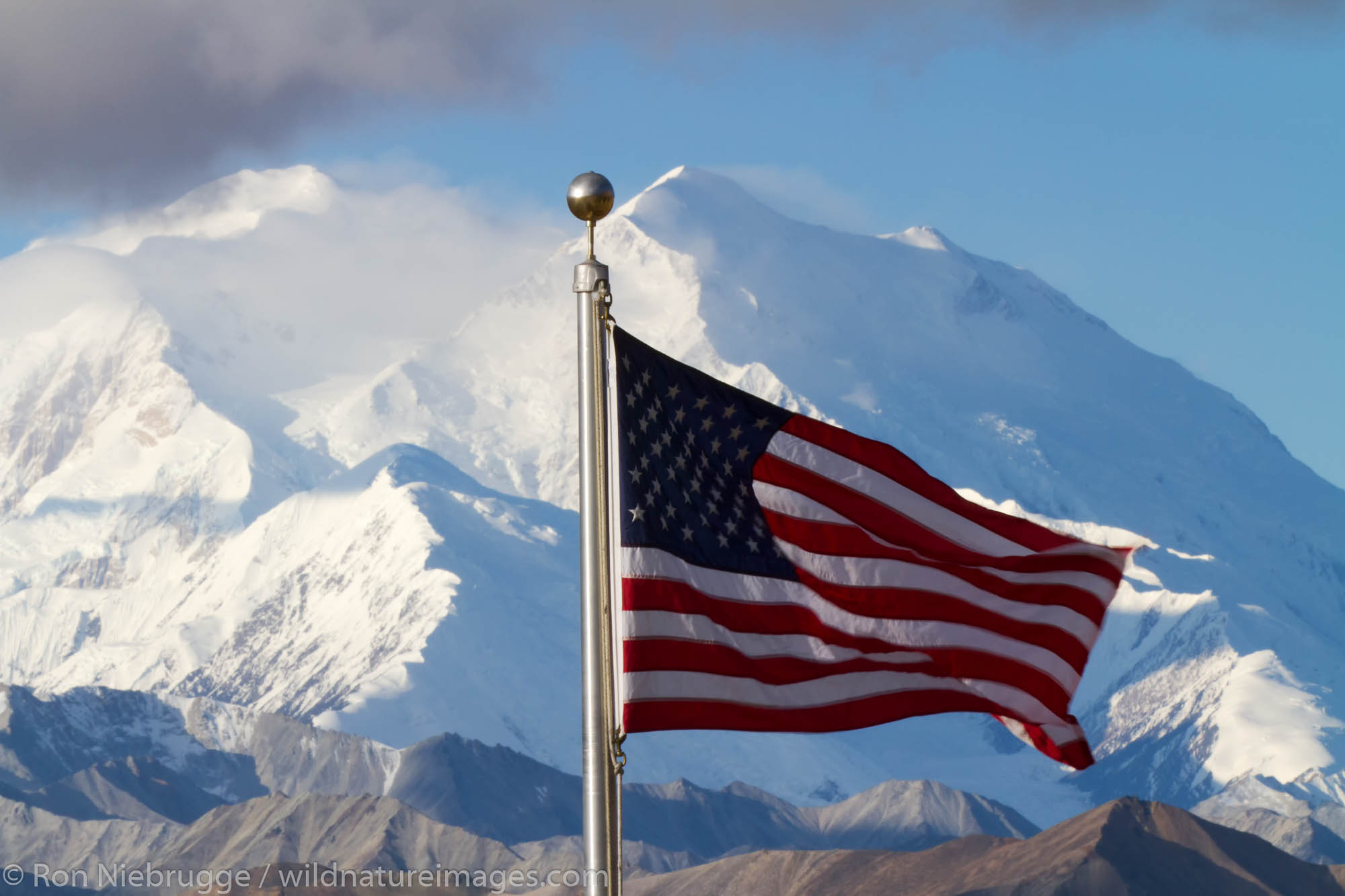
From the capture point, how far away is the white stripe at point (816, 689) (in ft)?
45.0

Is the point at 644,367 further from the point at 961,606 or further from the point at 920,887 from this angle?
the point at 920,887

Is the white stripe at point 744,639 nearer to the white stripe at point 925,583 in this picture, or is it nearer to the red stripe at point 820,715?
the red stripe at point 820,715

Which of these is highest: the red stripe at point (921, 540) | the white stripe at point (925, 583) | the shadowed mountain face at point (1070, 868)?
the shadowed mountain face at point (1070, 868)

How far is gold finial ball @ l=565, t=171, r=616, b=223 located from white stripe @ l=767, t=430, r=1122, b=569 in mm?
2740

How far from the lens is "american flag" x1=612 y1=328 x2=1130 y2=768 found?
13797 mm

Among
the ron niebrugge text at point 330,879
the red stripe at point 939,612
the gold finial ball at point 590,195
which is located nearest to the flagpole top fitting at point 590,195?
the gold finial ball at point 590,195

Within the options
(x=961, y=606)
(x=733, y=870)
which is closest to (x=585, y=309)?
(x=961, y=606)

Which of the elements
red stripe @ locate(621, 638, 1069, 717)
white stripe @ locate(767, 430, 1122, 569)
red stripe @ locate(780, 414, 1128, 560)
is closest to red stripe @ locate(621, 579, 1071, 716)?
red stripe @ locate(621, 638, 1069, 717)

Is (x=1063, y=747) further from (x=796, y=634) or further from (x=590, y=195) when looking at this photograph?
(x=590, y=195)

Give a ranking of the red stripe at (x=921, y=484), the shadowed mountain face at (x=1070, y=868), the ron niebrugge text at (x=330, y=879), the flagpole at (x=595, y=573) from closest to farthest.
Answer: the flagpole at (x=595, y=573), the red stripe at (x=921, y=484), the shadowed mountain face at (x=1070, y=868), the ron niebrugge text at (x=330, y=879)

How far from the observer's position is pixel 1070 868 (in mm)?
153250

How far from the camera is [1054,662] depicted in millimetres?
15773

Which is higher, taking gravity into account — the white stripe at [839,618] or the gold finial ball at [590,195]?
the gold finial ball at [590,195]

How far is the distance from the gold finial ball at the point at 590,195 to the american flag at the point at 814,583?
861mm
